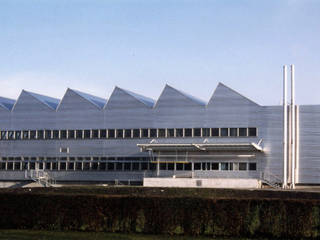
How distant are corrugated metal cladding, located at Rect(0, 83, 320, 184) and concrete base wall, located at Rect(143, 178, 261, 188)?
3.29 m

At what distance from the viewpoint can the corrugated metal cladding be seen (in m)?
60.2

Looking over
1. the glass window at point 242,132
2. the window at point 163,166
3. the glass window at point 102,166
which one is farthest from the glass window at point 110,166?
the glass window at point 242,132

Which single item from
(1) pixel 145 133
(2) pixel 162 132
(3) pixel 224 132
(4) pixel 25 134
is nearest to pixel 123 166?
(1) pixel 145 133

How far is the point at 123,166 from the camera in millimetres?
66000

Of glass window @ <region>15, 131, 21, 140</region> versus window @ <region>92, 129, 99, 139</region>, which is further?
glass window @ <region>15, 131, 21, 140</region>

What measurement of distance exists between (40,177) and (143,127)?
14.1m

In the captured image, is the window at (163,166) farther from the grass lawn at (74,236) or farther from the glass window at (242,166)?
the grass lawn at (74,236)

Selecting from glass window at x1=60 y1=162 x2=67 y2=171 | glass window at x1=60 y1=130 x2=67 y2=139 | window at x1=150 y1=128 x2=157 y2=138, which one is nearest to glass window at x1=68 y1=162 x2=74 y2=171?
glass window at x1=60 y1=162 x2=67 y2=171

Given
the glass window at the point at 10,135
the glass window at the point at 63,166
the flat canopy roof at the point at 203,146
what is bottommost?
the glass window at the point at 63,166

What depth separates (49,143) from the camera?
230 ft

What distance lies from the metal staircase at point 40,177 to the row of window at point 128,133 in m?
4.18

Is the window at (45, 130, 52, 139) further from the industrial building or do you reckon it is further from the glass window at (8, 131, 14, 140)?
the glass window at (8, 131, 14, 140)

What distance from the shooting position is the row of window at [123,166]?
61.8 m

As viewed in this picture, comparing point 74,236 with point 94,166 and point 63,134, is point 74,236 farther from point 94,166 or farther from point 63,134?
point 63,134
